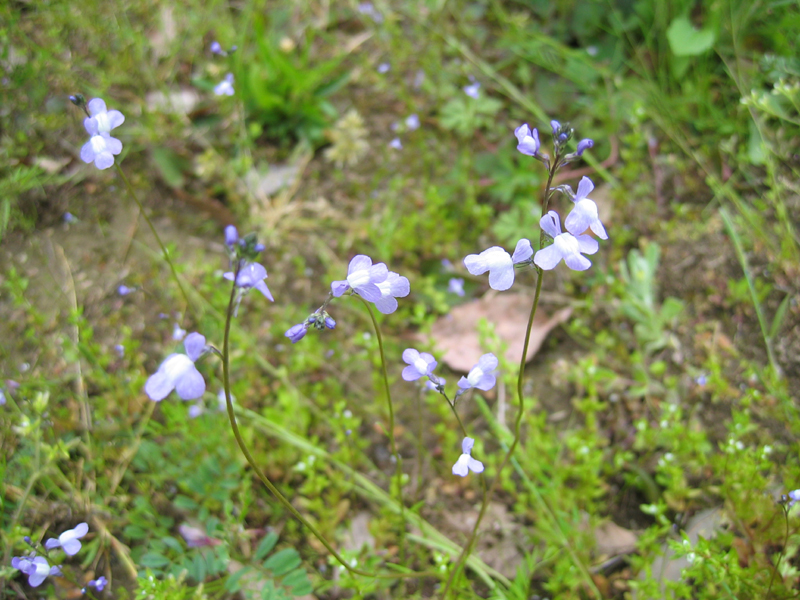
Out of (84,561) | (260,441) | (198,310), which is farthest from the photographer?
(198,310)

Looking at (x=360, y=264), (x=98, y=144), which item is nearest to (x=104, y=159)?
(x=98, y=144)

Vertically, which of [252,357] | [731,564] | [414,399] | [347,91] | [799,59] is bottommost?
[414,399]

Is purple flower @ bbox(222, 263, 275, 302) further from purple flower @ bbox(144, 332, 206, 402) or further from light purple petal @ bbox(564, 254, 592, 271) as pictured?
light purple petal @ bbox(564, 254, 592, 271)

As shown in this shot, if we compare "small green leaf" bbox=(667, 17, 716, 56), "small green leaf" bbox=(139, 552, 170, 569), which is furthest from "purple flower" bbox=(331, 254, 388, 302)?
"small green leaf" bbox=(667, 17, 716, 56)

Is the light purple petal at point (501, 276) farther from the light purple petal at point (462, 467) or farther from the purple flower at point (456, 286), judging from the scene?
the purple flower at point (456, 286)

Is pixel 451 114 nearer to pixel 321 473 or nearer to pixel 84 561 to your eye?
pixel 321 473

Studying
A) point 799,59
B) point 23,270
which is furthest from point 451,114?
point 23,270

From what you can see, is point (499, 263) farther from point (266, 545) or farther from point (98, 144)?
point (266, 545)
